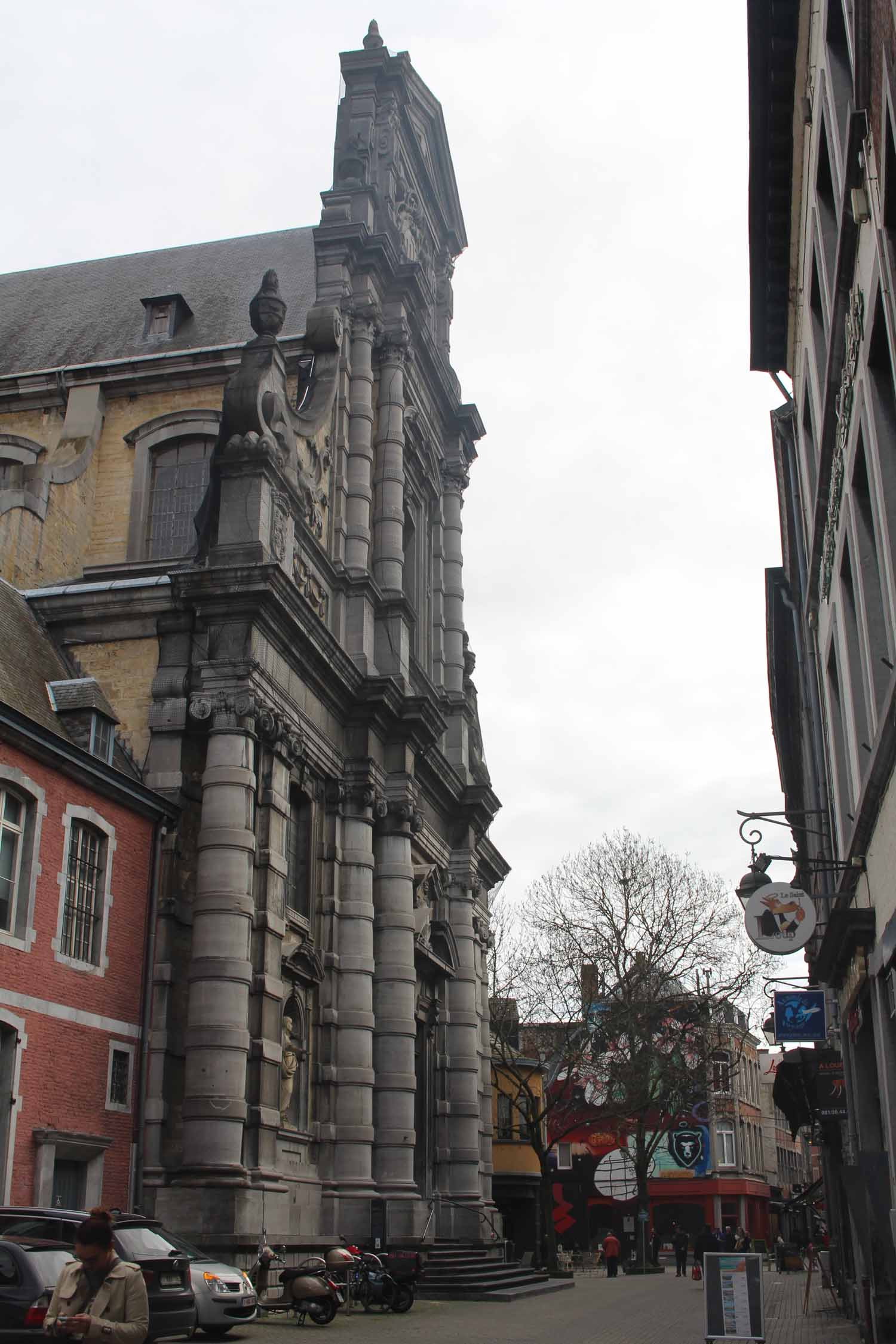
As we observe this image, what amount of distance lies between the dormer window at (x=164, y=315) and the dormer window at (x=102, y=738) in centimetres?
1383

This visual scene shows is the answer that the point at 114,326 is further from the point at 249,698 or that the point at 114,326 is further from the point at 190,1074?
the point at 190,1074

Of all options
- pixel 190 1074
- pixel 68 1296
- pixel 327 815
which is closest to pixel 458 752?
pixel 327 815

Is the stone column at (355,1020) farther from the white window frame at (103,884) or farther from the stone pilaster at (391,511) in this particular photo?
the white window frame at (103,884)

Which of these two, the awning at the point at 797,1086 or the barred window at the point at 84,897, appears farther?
the awning at the point at 797,1086

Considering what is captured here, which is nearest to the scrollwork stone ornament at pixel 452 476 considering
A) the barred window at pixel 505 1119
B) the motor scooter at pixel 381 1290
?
the motor scooter at pixel 381 1290

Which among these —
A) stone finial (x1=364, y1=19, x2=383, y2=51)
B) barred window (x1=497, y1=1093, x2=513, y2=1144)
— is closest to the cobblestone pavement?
barred window (x1=497, y1=1093, x2=513, y2=1144)

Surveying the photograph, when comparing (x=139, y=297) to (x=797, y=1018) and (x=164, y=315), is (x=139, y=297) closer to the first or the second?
(x=164, y=315)

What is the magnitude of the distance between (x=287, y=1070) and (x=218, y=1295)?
8050mm

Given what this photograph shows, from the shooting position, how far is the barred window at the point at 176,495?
90.5 ft

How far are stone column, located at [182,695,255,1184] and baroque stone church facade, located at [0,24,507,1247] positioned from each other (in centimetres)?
4

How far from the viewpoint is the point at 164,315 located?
3259 centimetres

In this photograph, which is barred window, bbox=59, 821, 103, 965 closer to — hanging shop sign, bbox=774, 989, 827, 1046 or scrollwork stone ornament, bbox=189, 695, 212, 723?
scrollwork stone ornament, bbox=189, 695, 212, 723

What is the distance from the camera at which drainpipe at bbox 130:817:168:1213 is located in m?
19.4

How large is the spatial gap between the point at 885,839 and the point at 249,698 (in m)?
11.8
